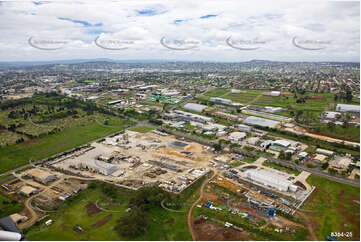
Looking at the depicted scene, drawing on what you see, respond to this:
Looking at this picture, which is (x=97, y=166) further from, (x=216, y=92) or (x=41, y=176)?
(x=216, y=92)

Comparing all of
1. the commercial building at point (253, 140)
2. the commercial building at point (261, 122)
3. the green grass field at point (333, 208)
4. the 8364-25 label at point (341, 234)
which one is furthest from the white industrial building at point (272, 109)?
the 8364-25 label at point (341, 234)

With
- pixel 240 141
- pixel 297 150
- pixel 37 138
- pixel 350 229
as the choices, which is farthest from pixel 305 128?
pixel 37 138

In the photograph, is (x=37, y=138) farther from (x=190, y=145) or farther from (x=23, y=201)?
(x=190, y=145)

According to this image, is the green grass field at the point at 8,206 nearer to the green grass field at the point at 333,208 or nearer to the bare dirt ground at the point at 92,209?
the bare dirt ground at the point at 92,209

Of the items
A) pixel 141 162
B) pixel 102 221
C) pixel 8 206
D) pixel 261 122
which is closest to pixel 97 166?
pixel 141 162

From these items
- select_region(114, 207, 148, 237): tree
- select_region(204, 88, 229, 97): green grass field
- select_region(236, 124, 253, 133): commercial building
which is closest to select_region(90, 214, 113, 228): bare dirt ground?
select_region(114, 207, 148, 237): tree

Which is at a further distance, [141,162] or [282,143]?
[282,143]
